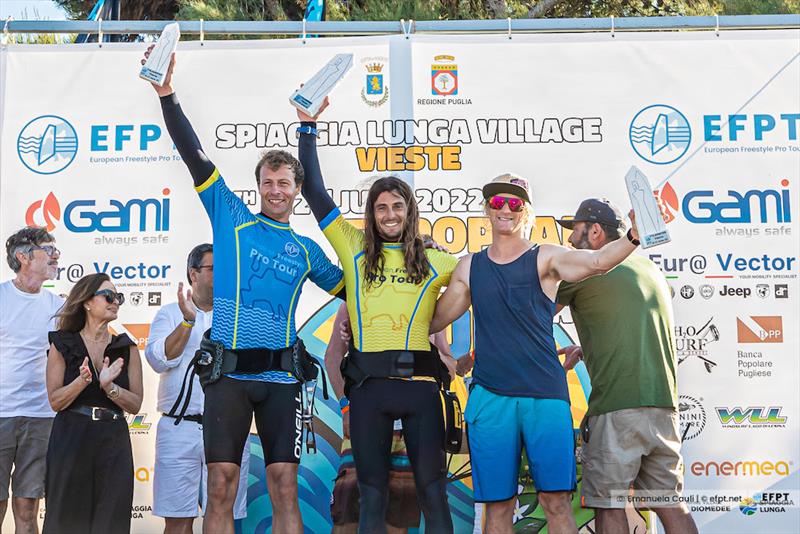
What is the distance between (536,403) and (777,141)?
2589mm

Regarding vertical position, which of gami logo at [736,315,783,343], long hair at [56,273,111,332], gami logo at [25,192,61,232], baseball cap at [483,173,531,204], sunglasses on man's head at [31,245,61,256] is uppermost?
gami logo at [25,192,61,232]

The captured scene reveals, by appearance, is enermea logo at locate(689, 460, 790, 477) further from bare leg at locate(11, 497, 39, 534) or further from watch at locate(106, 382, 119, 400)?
bare leg at locate(11, 497, 39, 534)

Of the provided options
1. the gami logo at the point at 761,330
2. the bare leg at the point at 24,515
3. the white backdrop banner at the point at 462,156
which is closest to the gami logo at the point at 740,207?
the white backdrop banner at the point at 462,156

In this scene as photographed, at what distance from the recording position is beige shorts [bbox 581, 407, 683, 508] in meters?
4.09

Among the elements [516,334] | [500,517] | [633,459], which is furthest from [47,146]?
[633,459]

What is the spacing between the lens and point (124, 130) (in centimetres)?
532

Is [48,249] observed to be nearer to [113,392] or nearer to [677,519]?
[113,392]

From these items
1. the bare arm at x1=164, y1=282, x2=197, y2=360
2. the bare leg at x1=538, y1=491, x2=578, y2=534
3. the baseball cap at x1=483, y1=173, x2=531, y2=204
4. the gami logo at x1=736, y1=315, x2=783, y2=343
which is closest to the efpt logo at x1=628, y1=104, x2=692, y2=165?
the gami logo at x1=736, y1=315, x2=783, y2=343

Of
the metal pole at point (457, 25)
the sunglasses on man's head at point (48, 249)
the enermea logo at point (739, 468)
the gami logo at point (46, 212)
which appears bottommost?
the enermea logo at point (739, 468)

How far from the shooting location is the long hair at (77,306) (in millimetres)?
Result: 4652

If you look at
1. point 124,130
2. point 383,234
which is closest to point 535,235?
point 383,234

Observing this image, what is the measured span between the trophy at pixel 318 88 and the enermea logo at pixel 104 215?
152cm

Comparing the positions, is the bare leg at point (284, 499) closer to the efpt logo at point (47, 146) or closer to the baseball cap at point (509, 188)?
the baseball cap at point (509, 188)

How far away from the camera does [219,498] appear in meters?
3.73
